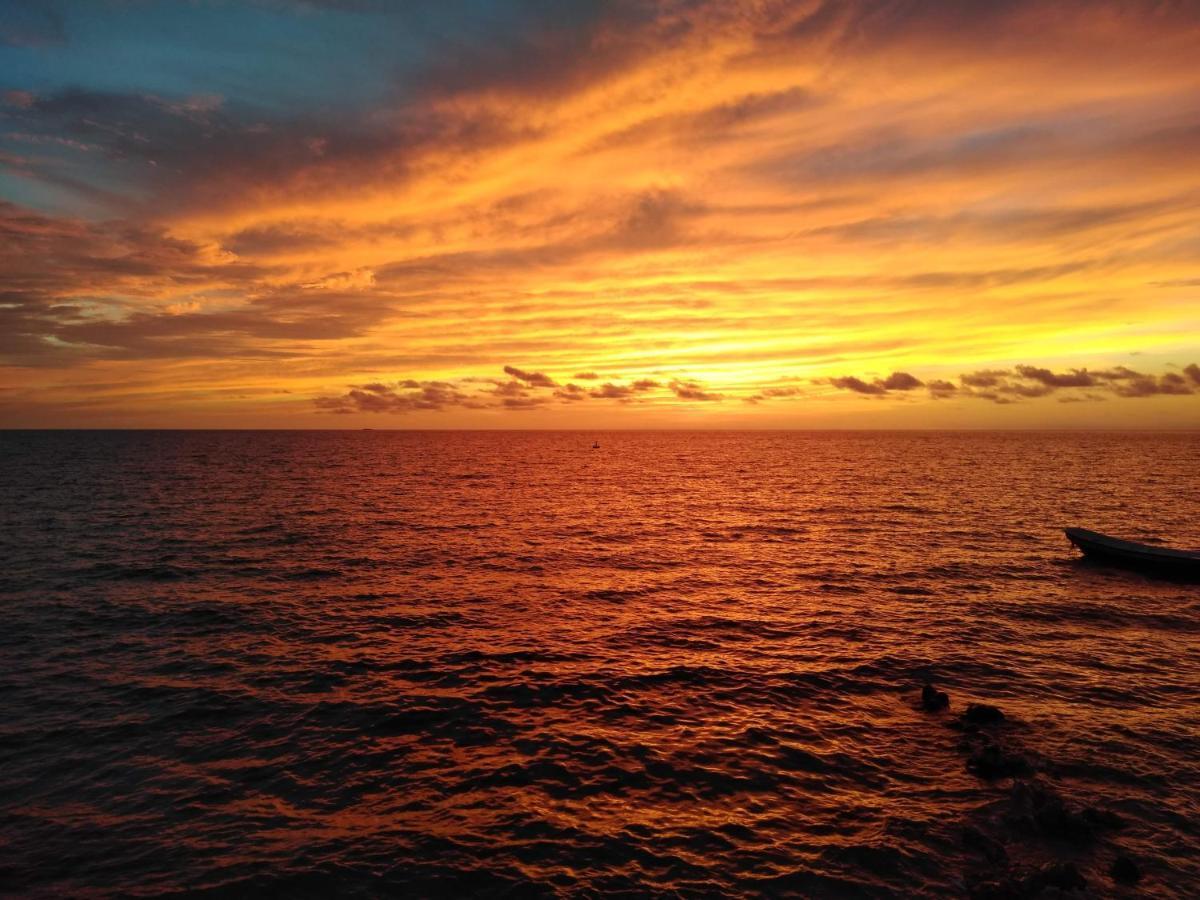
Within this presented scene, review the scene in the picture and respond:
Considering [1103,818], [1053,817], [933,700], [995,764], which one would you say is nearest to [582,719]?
[933,700]

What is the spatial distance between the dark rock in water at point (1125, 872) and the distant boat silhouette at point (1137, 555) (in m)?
40.4

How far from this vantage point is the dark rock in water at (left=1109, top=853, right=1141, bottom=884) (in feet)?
49.7

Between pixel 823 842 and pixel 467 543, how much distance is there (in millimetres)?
46714

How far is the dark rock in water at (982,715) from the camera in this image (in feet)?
77.1

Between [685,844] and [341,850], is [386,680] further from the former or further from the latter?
[685,844]

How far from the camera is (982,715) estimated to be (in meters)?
23.6

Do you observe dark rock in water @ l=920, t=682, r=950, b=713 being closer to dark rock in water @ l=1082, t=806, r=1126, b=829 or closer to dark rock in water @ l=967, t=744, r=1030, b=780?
dark rock in water @ l=967, t=744, r=1030, b=780

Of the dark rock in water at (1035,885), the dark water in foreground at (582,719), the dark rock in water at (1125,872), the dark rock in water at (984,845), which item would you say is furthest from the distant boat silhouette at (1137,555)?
the dark rock in water at (1035,885)

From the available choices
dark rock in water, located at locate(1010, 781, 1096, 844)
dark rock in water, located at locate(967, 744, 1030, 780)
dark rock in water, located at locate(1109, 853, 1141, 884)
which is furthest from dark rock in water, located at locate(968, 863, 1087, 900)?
dark rock in water, located at locate(967, 744, 1030, 780)

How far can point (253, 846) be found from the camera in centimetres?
1669

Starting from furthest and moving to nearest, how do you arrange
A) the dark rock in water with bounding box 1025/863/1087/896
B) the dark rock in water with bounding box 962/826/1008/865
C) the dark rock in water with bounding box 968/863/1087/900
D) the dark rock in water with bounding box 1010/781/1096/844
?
the dark rock in water with bounding box 1010/781/1096/844
the dark rock in water with bounding box 962/826/1008/865
the dark rock in water with bounding box 1025/863/1087/896
the dark rock in water with bounding box 968/863/1087/900

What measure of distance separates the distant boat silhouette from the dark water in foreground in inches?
84.6

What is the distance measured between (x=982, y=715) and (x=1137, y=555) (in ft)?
117

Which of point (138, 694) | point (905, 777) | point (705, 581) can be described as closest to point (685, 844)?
point (905, 777)
